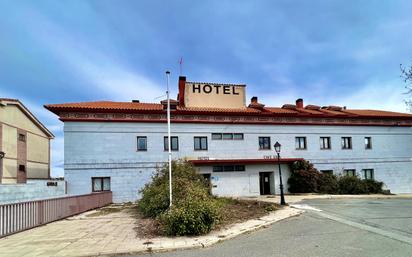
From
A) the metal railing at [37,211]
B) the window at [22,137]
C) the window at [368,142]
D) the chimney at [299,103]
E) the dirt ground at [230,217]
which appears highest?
the chimney at [299,103]

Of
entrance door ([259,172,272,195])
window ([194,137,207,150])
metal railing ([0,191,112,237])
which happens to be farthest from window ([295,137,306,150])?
metal railing ([0,191,112,237])

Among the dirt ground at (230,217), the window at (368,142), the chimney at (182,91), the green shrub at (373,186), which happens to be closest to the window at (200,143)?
the chimney at (182,91)

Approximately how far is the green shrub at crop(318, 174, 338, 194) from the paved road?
1405 cm

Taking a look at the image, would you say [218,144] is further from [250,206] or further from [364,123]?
[364,123]

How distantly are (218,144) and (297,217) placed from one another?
46.1 feet

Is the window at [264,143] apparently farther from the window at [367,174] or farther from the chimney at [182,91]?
the window at [367,174]

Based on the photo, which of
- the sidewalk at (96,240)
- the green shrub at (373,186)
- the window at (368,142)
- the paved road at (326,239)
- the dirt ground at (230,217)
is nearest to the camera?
the paved road at (326,239)

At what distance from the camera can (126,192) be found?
24172mm

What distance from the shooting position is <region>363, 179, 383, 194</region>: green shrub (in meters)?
27.1

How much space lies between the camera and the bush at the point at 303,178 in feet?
85.7

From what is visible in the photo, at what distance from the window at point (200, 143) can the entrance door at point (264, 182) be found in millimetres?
5701

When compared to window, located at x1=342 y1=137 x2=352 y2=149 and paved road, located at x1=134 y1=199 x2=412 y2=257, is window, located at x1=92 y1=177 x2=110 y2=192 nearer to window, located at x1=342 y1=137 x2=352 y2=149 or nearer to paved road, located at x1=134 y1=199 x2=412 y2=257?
paved road, located at x1=134 y1=199 x2=412 y2=257

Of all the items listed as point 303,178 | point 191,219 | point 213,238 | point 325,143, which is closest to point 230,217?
point 191,219

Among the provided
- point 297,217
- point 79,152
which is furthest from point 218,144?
point 297,217
